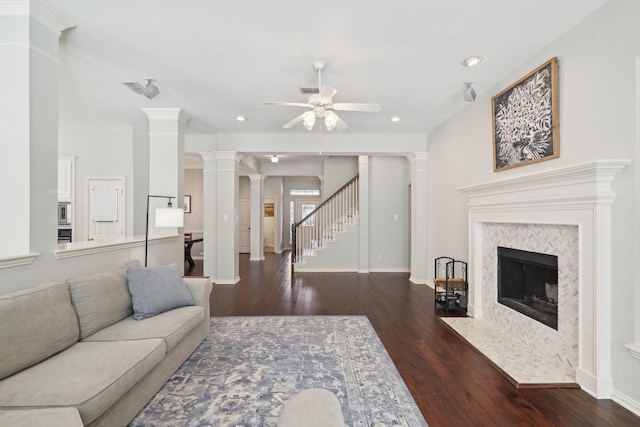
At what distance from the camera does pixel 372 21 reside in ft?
7.86

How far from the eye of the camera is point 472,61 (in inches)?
119

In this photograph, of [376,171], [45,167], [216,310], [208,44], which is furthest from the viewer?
[376,171]

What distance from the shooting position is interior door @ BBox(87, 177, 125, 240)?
546cm

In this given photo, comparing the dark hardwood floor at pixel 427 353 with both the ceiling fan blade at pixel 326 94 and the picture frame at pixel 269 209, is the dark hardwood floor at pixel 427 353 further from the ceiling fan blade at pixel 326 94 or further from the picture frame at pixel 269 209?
the picture frame at pixel 269 209

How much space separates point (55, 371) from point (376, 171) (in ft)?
20.8

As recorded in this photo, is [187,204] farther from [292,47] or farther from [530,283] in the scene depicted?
[530,283]

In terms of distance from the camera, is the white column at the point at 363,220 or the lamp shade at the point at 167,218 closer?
the lamp shade at the point at 167,218

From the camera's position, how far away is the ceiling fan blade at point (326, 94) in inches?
109

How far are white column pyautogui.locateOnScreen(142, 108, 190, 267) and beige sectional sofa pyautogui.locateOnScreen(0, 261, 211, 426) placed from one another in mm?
1837

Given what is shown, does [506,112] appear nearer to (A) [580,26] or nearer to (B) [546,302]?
(A) [580,26]

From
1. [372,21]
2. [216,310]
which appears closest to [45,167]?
[216,310]

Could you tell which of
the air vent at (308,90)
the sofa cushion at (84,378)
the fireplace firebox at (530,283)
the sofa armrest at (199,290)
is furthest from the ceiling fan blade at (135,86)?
the fireplace firebox at (530,283)

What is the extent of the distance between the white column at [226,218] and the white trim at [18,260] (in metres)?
3.45

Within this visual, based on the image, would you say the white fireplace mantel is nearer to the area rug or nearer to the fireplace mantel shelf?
the fireplace mantel shelf
